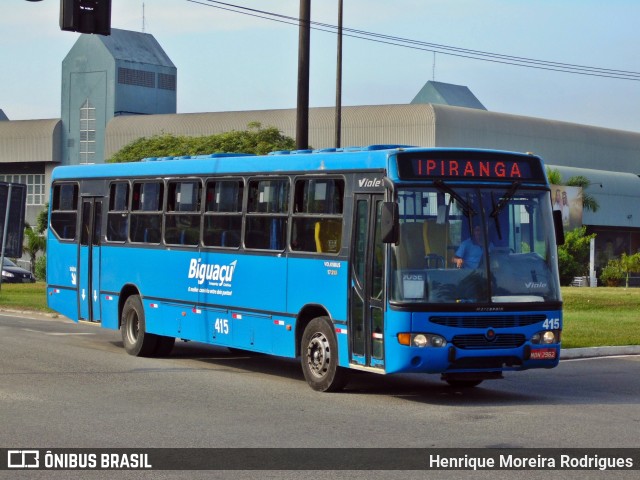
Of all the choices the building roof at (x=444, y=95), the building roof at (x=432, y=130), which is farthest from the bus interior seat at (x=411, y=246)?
the building roof at (x=444, y=95)

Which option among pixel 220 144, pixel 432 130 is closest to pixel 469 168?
pixel 220 144

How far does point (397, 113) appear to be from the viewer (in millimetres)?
73250

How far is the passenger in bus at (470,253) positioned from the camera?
1399 cm

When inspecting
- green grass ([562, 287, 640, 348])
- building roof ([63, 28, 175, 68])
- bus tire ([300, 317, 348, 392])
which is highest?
building roof ([63, 28, 175, 68])

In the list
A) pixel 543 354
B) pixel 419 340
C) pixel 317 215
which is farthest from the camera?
pixel 317 215

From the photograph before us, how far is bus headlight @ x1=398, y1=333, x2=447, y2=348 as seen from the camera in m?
13.7

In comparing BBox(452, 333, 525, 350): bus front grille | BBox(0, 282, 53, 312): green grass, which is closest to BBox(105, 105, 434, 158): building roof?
BBox(0, 282, 53, 312): green grass

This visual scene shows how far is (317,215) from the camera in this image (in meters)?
15.5

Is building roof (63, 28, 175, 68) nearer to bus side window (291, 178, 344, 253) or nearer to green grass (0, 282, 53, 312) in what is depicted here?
green grass (0, 282, 53, 312)

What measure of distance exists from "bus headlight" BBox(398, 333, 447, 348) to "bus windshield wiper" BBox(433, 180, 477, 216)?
1552mm

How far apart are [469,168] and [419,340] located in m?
2.20

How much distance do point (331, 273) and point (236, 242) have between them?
2.52 m

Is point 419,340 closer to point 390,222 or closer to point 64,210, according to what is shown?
point 390,222

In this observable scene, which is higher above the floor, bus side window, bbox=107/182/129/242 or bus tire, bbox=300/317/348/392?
bus side window, bbox=107/182/129/242
